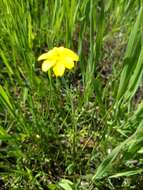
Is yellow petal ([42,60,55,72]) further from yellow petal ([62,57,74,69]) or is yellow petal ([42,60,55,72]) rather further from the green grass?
the green grass

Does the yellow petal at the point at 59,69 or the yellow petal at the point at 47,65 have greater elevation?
the yellow petal at the point at 47,65

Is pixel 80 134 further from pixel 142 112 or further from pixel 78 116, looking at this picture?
pixel 142 112

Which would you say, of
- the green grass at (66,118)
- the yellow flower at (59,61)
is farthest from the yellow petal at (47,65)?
the green grass at (66,118)

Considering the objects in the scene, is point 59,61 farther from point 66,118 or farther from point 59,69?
point 66,118

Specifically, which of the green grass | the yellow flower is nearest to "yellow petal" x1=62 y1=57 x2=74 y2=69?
the yellow flower

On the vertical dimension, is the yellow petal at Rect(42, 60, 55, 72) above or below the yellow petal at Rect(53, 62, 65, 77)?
above

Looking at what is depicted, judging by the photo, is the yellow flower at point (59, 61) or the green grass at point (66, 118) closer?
the yellow flower at point (59, 61)

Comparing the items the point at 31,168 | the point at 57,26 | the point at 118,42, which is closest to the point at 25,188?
the point at 31,168

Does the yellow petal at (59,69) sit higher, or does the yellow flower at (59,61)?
the yellow flower at (59,61)

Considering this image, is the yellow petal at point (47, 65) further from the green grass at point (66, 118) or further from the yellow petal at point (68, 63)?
the green grass at point (66, 118)

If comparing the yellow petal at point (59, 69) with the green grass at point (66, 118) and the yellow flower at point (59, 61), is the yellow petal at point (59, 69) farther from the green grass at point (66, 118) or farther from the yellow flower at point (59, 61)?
the green grass at point (66, 118)
